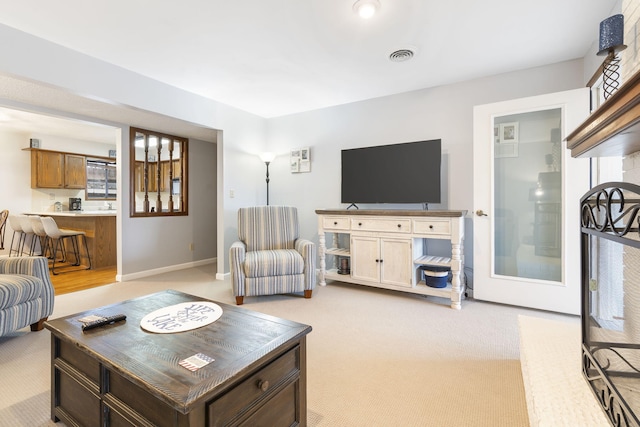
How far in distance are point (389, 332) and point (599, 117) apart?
1905 millimetres

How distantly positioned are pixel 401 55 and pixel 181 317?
106 inches

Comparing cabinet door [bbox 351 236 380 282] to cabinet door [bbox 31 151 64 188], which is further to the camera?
cabinet door [bbox 31 151 64 188]

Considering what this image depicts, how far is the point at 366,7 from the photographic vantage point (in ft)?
6.68

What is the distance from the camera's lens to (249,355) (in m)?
1.12

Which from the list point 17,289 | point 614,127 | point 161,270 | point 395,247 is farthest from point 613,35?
point 161,270

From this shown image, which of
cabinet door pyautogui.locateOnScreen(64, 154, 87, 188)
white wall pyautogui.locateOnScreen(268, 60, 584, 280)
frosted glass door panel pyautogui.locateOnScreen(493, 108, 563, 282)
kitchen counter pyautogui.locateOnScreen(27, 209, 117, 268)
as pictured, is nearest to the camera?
frosted glass door panel pyautogui.locateOnScreen(493, 108, 563, 282)

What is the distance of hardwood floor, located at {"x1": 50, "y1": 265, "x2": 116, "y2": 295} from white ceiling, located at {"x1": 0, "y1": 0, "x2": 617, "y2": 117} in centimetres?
266

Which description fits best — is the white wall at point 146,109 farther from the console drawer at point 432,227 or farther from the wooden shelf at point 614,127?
the wooden shelf at point 614,127

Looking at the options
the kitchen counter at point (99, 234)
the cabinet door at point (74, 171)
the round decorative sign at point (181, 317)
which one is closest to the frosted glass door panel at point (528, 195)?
the round decorative sign at point (181, 317)

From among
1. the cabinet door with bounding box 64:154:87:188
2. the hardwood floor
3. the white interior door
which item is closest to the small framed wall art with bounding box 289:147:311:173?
the white interior door

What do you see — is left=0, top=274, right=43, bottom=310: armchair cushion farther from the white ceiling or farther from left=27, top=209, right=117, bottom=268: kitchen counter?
left=27, top=209, right=117, bottom=268: kitchen counter

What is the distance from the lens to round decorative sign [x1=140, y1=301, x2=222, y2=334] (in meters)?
1.36

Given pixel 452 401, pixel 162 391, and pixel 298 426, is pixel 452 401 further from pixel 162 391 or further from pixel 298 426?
pixel 162 391

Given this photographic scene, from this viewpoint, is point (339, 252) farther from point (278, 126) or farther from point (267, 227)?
point (278, 126)
